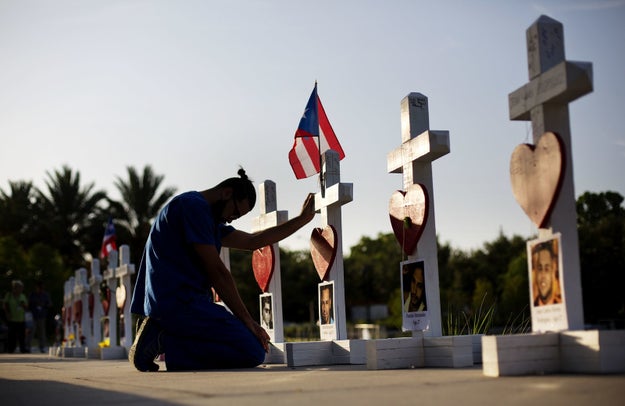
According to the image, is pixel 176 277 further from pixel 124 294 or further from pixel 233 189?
pixel 124 294

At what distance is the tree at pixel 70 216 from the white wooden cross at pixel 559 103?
133ft

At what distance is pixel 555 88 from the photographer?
16.0 ft

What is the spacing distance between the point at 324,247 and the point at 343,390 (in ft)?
13.6

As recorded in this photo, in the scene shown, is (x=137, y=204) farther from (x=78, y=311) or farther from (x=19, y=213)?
(x=78, y=311)

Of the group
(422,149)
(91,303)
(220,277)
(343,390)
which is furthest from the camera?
(91,303)

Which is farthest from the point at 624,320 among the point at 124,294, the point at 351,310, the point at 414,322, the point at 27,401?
the point at 27,401

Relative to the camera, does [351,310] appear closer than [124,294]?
No

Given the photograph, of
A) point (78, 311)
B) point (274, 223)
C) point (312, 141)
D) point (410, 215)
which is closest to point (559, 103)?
point (410, 215)

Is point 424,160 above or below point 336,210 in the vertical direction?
above

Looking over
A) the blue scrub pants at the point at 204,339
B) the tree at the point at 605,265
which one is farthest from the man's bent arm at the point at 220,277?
the tree at the point at 605,265

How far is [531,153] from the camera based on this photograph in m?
5.08

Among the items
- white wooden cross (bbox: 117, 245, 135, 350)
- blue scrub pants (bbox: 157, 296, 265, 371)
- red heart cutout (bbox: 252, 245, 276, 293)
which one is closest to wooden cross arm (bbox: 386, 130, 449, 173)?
blue scrub pants (bbox: 157, 296, 265, 371)

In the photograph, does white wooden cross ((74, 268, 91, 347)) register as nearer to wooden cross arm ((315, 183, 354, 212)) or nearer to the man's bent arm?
wooden cross arm ((315, 183, 354, 212))

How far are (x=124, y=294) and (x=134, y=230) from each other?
1119 inches
